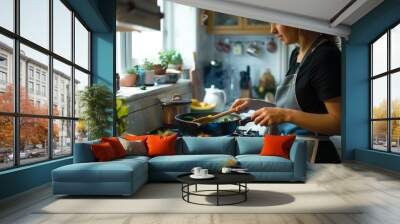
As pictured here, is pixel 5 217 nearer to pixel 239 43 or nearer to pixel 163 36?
pixel 163 36

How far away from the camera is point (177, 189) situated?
6.07 meters

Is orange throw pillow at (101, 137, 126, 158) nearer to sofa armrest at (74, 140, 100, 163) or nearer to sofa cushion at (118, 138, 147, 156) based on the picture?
sofa cushion at (118, 138, 147, 156)

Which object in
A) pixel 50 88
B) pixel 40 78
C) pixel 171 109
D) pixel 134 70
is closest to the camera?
pixel 40 78

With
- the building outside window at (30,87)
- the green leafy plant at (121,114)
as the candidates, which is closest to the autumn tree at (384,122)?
the green leafy plant at (121,114)

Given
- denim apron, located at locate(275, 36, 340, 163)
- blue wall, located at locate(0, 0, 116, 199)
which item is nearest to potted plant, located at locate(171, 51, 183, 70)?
blue wall, located at locate(0, 0, 116, 199)

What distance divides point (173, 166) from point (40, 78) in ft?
6.74

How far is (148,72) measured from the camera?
1088cm

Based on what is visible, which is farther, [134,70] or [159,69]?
[159,69]

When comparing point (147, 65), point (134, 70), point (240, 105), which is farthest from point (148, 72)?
point (240, 105)

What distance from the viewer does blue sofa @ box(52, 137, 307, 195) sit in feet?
18.1

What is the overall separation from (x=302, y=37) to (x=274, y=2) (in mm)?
696

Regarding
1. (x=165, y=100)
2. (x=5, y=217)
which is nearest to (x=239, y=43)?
(x=165, y=100)

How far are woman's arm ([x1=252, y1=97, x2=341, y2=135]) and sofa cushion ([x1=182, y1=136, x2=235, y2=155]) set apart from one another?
0.81 metres

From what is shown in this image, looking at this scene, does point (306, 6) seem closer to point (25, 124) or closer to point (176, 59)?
point (25, 124)
